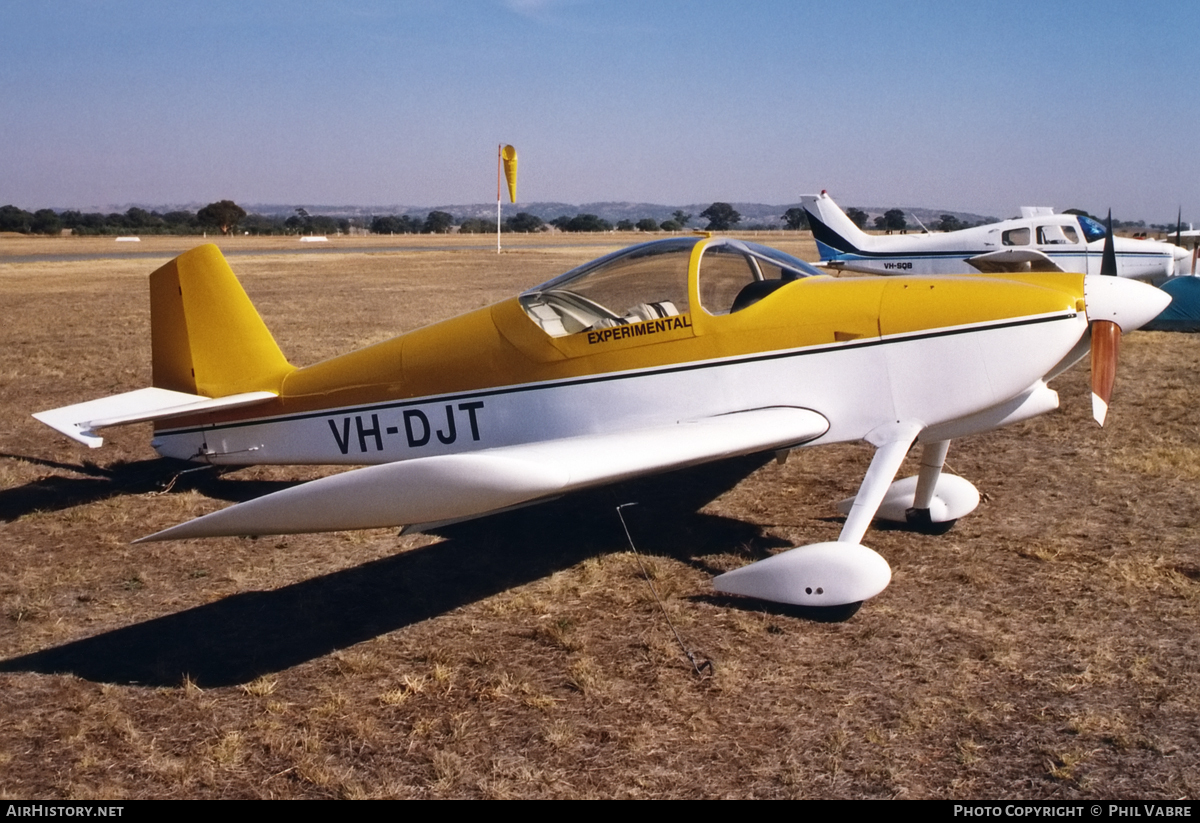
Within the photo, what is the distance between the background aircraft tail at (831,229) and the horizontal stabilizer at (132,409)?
1832 centimetres

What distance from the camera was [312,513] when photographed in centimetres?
366

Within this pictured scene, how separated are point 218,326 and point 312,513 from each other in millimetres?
3514

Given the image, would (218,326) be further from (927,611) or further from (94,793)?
(927,611)

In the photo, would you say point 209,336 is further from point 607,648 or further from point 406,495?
point 607,648

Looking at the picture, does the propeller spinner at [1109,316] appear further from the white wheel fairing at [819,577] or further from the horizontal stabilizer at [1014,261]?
the horizontal stabilizer at [1014,261]

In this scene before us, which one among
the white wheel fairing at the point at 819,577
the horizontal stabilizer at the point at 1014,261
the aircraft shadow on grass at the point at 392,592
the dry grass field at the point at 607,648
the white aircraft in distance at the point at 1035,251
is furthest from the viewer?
the white aircraft in distance at the point at 1035,251

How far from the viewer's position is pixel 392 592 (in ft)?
16.9

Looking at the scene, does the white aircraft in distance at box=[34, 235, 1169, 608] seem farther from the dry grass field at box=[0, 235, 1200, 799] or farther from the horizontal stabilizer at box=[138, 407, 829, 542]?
the dry grass field at box=[0, 235, 1200, 799]

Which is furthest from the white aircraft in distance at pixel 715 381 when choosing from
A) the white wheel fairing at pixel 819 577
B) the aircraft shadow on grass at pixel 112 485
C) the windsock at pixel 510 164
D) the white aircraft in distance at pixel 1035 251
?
the windsock at pixel 510 164

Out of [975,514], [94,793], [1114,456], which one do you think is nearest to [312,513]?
[94,793]

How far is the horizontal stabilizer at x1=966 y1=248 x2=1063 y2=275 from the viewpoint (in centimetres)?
1717

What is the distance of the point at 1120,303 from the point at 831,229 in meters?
18.4

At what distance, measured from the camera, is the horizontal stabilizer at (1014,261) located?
17172 mm

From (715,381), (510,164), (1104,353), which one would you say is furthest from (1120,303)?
(510,164)
